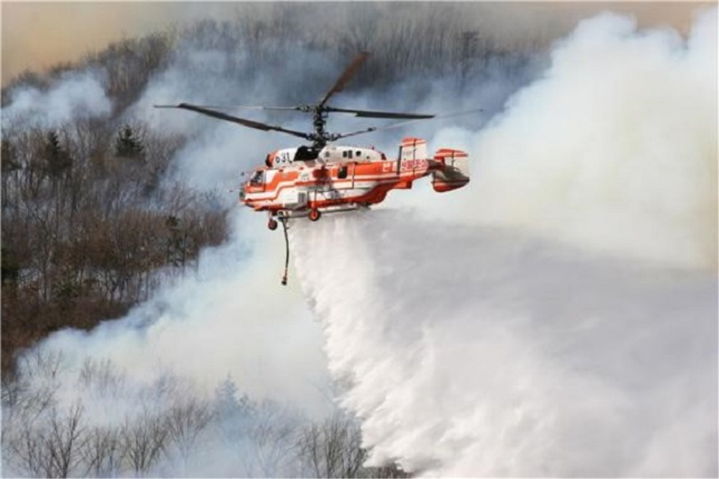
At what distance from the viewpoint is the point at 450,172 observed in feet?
49.2

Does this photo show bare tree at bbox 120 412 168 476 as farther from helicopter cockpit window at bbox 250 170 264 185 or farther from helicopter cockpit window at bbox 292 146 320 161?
helicopter cockpit window at bbox 292 146 320 161

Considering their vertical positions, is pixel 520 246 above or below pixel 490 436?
above

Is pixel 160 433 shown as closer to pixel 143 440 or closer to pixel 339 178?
pixel 143 440

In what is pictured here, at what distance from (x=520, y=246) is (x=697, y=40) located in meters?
4.43

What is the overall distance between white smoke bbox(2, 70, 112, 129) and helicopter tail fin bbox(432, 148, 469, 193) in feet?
28.5

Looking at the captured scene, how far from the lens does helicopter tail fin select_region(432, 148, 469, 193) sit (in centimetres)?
1502

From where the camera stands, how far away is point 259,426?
64.5ft

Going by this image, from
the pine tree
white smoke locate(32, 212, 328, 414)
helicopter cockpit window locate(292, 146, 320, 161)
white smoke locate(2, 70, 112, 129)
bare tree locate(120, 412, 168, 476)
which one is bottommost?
bare tree locate(120, 412, 168, 476)

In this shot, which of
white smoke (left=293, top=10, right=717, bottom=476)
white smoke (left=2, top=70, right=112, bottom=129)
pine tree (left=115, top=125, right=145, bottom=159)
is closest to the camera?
white smoke (left=293, top=10, right=717, bottom=476)

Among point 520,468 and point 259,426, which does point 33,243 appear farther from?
point 520,468

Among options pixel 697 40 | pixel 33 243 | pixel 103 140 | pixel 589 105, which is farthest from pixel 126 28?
pixel 697 40

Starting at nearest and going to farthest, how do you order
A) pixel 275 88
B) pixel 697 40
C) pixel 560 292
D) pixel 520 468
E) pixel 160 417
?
pixel 520 468 → pixel 560 292 → pixel 697 40 → pixel 160 417 → pixel 275 88

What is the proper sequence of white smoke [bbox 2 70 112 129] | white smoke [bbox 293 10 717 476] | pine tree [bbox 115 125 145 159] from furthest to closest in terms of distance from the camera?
white smoke [bbox 2 70 112 129]
pine tree [bbox 115 125 145 159]
white smoke [bbox 293 10 717 476]

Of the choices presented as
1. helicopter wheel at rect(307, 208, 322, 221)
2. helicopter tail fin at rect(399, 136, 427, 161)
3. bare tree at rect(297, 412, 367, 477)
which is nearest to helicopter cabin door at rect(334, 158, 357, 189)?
helicopter wheel at rect(307, 208, 322, 221)
